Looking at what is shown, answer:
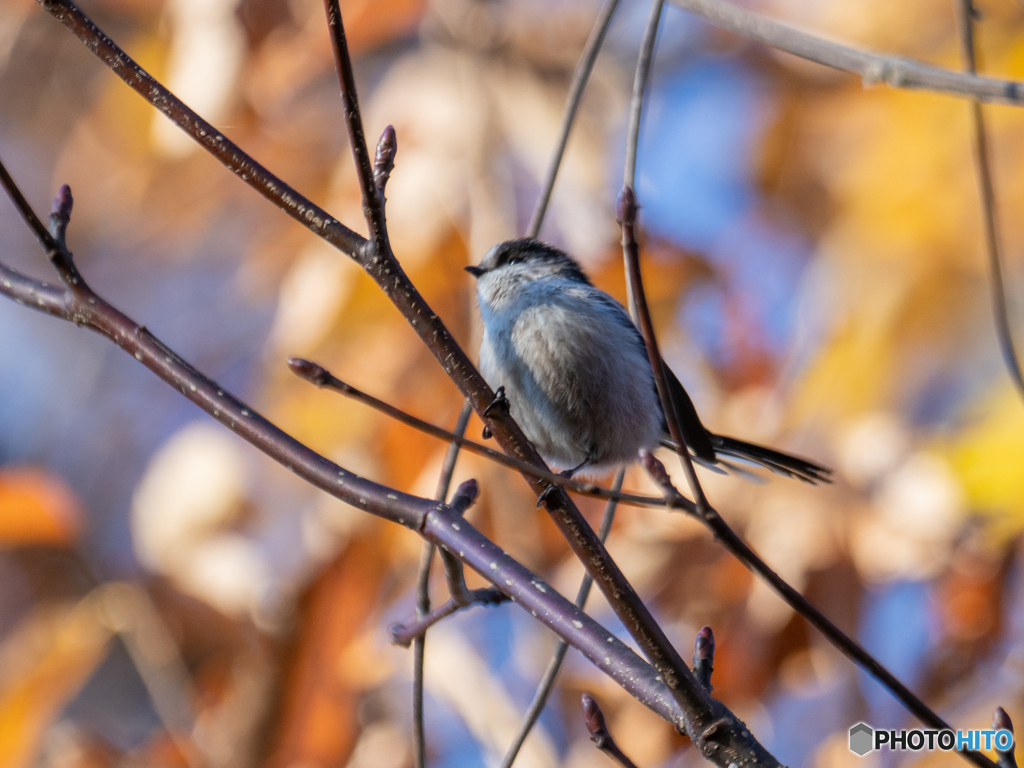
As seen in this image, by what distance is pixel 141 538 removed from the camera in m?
3.48

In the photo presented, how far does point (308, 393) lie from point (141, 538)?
947 millimetres

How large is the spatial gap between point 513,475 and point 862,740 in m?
1.43

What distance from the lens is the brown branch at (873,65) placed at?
1.06 metres

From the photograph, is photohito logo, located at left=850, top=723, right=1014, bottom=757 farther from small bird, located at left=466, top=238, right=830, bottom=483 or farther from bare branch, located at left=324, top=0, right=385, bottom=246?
bare branch, located at left=324, top=0, right=385, bottom=246

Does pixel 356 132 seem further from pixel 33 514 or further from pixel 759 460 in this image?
pixel 33 514

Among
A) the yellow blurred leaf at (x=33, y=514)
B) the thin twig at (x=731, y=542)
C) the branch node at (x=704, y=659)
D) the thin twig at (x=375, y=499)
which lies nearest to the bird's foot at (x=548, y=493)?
the thin twig at (x=375, y=499)

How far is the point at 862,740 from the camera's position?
7.62ft

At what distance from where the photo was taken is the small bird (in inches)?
88.4

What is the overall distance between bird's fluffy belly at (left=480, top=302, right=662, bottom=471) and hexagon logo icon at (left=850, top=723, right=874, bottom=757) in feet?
3.29

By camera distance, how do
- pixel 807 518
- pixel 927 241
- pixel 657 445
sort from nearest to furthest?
pixel 657 445
pixel 807 518
pixel 927 241

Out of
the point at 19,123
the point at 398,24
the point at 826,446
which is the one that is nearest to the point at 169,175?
the point at 398,24

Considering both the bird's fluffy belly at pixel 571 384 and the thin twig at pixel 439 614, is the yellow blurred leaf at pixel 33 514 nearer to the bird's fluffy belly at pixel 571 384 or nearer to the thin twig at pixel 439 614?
the bird's fluffy belly at pixel 571 384

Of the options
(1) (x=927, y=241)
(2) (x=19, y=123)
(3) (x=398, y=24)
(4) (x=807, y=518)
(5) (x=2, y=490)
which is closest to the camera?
(4) (x=807, y=518)

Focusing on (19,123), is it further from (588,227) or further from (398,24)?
(588,227)
